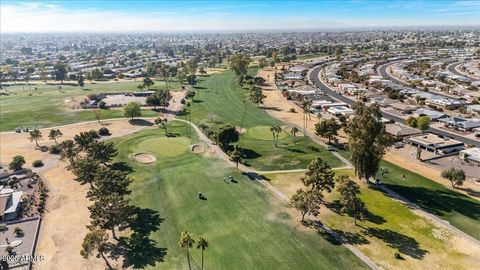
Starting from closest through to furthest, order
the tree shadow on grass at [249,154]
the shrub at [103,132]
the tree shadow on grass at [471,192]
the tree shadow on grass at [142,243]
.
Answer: the tree shadow on grass at [142,243] < the tree shadow on grass at [471,192] < the tree shadow on grass at [249,154] < the shrub at [103,132]

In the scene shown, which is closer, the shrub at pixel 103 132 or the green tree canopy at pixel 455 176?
the green tree canopy at pixel 455 176

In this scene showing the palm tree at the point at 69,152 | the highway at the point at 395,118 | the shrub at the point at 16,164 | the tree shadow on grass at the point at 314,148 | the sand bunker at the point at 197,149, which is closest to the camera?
the palm tree at the point at 69,152

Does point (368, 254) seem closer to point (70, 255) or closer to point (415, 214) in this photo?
point (415, 214)

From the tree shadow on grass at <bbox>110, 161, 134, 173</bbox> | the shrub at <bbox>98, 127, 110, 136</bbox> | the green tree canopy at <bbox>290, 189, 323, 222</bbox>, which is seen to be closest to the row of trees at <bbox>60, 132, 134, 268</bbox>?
the tree shadow on grass at <bbox>110, 161, 134, 173</bbox>

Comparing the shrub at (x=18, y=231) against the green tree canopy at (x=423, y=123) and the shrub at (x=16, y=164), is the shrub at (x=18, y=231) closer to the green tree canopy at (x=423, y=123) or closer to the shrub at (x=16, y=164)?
the shrub at (x=16, y=164)

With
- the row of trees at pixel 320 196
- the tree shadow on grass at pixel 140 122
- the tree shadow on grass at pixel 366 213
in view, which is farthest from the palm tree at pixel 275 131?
the tree shadow on grass at pixel 140 122

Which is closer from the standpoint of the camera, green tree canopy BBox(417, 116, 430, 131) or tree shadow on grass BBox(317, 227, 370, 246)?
tree shadow on grass BBox(317, 227, 370, 246)

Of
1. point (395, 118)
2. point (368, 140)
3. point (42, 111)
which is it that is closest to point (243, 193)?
point (368, 140)

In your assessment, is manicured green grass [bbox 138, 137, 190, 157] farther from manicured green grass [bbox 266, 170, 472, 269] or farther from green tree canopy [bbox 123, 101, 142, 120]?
manicured green grass [bbox 266, 170, 472, 269]
